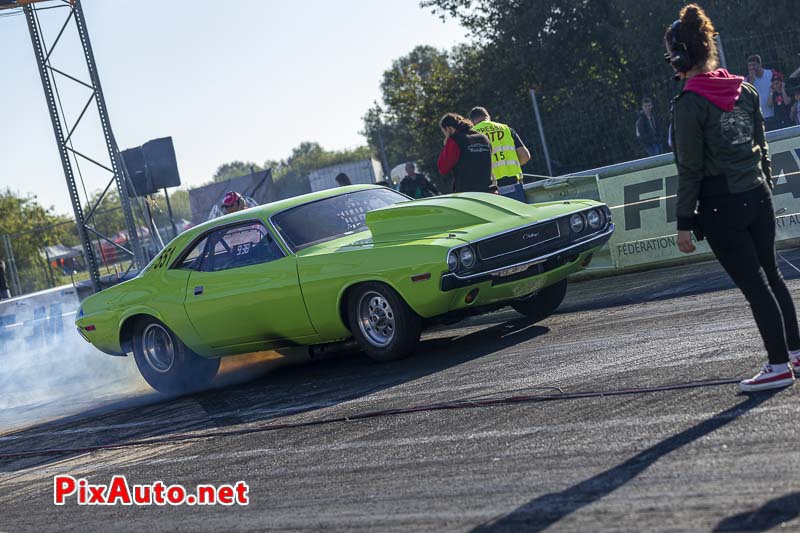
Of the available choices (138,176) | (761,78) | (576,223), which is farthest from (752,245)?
(138,176)

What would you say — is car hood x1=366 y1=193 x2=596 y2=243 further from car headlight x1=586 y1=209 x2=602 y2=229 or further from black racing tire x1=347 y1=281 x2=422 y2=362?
black racing tire x1=347 y1=281 x2=422 y2=362

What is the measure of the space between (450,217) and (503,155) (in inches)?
161

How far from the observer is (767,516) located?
3402 millimetres

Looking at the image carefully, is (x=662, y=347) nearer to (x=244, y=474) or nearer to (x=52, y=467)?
(x=244, y=474)

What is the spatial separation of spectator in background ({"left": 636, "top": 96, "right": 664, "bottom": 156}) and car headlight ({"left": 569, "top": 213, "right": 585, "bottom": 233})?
698 centimetres

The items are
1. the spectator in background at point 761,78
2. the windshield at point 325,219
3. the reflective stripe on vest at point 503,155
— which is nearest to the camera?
the windshield at point 325,219

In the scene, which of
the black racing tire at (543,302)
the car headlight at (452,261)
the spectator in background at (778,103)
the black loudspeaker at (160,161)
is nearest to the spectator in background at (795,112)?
the spectator in background at (778,103)

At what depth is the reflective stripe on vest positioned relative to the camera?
12086 millimetres

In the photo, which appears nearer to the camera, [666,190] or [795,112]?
[666,190]

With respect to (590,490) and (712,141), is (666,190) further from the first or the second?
(590,490)

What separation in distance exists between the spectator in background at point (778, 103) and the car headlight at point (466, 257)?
7.52 m

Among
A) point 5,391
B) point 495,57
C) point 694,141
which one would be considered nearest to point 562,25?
point 495,57

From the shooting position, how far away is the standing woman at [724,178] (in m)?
4.89

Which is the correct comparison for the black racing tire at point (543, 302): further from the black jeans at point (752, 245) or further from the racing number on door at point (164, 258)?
the black jeans at point (752, 245)
